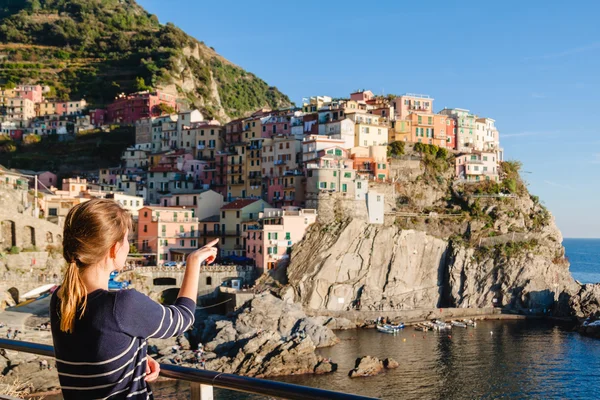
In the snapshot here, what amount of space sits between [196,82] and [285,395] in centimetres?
9173

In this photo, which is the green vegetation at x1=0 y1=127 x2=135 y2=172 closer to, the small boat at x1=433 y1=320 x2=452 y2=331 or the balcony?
the balcony

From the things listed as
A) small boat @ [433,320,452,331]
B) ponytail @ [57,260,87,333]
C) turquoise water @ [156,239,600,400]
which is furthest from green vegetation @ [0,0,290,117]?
ponytail @ [57,260,87,333]

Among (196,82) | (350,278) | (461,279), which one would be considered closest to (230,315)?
(350,278)

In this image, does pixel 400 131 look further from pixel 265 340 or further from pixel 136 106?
pixel 136 106

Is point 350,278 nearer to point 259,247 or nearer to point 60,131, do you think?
point 259,247

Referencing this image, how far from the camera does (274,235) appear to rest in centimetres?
4991

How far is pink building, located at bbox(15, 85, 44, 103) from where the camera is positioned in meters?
82.5

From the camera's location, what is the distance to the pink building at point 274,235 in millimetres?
49812

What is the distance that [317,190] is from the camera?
5319 cm

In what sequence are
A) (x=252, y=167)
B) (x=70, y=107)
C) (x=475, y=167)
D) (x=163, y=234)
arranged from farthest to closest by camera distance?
1. (x=70, y=107)
2. (x=475, y=167)
3. (x=252, y=167)
4. (x=163, y=234)

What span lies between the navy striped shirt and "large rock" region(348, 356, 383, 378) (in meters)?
31.7

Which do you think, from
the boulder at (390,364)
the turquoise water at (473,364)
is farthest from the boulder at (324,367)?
the boulder at (390,364)

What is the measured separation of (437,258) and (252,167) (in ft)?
63.3

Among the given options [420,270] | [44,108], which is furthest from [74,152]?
[420,270]
